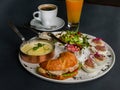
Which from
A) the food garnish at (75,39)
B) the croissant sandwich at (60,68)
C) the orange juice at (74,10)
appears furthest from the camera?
the orange juice at (74,10)

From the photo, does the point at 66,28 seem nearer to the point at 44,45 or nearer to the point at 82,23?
the point at 82,23

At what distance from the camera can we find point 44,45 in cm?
129

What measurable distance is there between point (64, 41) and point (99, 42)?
159 millimetres

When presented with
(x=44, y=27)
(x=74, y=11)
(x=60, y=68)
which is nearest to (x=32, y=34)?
(x=44, y=27)

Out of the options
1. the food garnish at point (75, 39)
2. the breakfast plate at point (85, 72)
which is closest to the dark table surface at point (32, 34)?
the breakfast plate at point (85, 72)

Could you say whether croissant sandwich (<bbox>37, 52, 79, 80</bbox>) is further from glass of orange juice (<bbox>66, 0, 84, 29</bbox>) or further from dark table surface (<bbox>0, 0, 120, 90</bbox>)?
glass of orange juice (<bbox>66, 0, 84, 29</bbox>)

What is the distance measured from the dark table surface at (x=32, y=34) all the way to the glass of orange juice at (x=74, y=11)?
5 cm

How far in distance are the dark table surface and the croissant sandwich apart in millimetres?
34

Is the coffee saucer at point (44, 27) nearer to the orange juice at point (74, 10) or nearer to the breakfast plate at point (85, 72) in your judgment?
the orange juice at point (74, 10)

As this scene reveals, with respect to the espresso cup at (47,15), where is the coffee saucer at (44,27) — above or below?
below

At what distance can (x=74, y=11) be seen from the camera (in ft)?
4.99

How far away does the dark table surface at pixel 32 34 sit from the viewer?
111 cm

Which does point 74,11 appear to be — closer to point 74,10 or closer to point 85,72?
point 74,10

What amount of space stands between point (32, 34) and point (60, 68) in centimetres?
44
